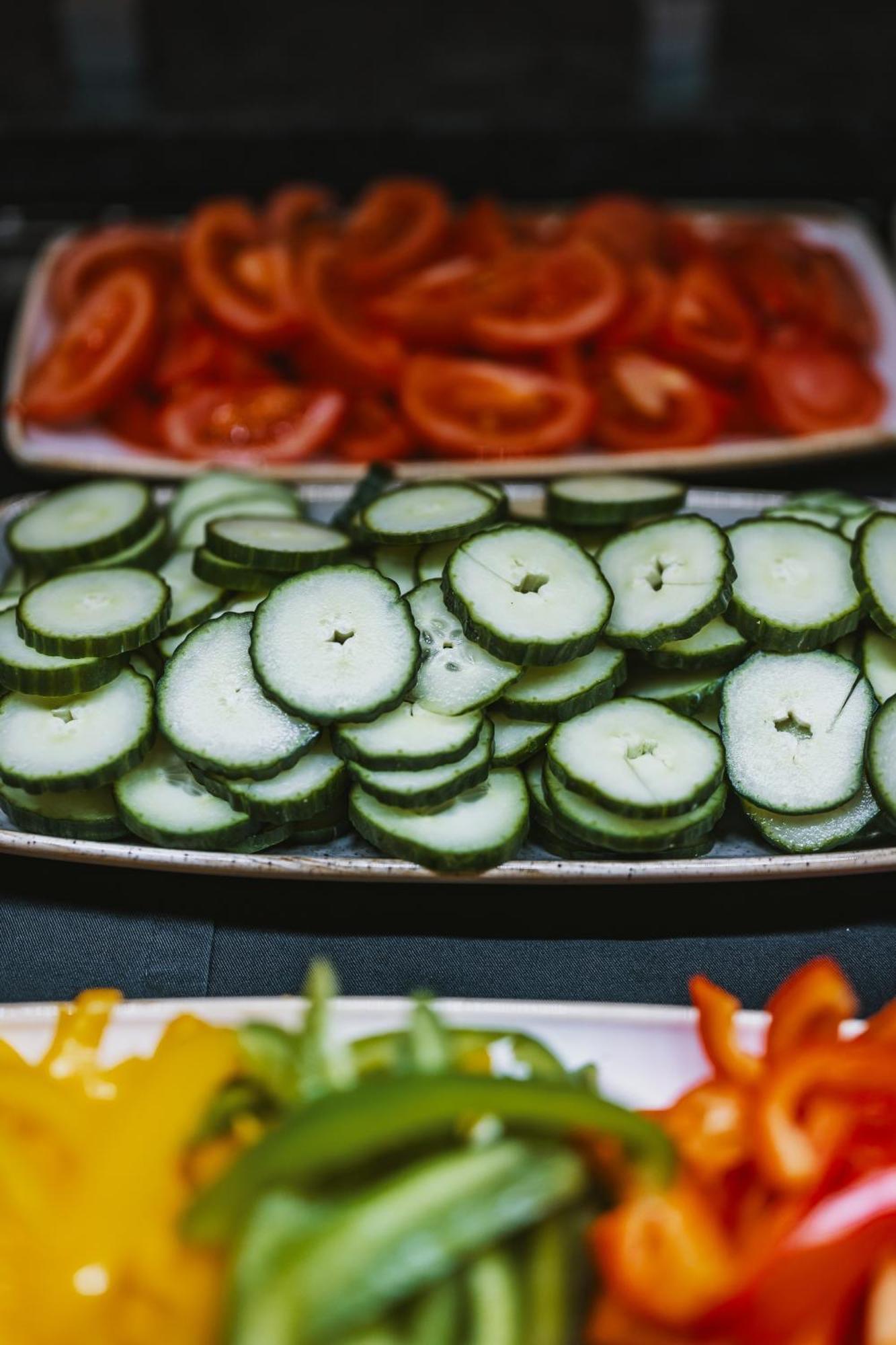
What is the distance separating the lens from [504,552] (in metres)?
2.17

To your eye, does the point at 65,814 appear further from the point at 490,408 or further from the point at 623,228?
the point at 623,228

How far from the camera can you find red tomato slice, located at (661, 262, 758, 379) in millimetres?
3215

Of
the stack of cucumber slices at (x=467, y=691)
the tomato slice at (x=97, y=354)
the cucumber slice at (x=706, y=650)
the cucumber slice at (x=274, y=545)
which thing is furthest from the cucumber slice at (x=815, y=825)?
the tomato slice at (x=97, y=354)

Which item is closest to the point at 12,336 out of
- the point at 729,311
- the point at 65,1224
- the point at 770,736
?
the point at 729,311

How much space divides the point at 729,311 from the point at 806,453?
1.65ft

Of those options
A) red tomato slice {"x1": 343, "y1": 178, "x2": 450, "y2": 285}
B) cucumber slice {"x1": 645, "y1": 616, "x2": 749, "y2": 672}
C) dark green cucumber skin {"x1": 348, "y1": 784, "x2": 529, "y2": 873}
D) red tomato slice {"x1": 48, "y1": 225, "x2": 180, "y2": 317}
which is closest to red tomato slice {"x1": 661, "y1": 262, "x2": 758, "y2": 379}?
red tomato slice {"x1": 343, "y1": 178, "x2": 450, "y2": 285}

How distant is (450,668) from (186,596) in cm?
53

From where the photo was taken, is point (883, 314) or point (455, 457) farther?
point (883, 314)

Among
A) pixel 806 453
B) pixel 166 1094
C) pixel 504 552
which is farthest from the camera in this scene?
pixel 806 453

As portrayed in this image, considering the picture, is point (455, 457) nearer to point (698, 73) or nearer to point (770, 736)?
point (770, 736)

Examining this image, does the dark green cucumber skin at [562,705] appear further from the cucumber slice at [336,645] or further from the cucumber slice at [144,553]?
the cucumber slice at [144,553]

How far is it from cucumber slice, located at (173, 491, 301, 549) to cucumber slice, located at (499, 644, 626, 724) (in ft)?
2.20

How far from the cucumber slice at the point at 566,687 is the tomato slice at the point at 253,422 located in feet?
3.96

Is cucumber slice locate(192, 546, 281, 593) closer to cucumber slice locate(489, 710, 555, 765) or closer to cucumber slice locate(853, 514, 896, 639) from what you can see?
cucumber slice locate(489, 710, 555, 765)
